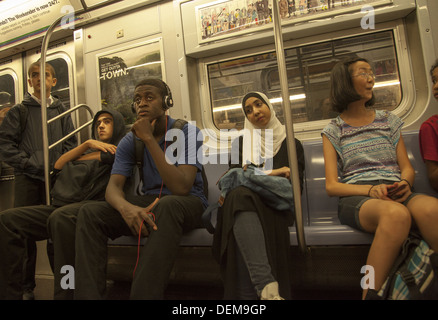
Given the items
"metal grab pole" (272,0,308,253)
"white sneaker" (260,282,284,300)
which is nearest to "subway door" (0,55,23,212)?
"metal grab pole" (272,0,308,253)

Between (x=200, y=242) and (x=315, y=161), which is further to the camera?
(x=315, y=161)

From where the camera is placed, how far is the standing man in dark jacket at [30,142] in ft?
9.27

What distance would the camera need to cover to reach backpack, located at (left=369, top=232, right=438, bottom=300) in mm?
1240

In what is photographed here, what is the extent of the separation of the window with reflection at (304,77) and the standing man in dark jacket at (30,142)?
1.62m

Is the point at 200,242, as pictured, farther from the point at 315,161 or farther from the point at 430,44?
the point at 430,44

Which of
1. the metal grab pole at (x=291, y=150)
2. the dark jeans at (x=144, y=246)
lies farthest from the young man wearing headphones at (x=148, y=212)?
the metal grab pole at (x=291, y=150)

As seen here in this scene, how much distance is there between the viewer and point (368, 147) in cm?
182

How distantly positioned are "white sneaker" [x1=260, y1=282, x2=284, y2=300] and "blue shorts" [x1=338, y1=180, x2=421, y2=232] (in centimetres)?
56

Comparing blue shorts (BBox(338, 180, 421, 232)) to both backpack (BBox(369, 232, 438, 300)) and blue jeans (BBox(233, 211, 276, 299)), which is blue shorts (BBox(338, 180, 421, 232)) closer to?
backpack (BBox(369, 232, 438, 300))

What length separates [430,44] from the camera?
2357mm

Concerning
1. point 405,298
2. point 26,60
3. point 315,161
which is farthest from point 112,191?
point 26,60
